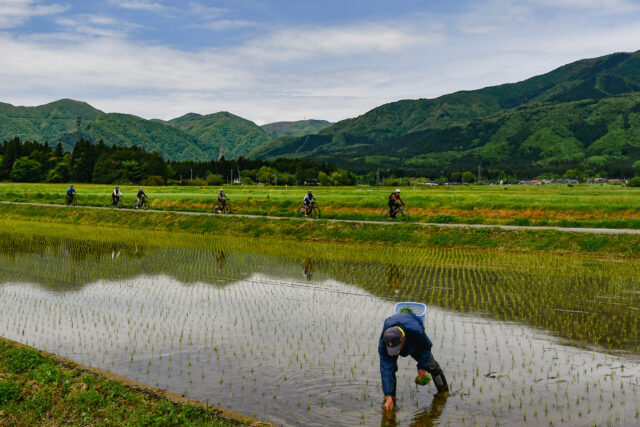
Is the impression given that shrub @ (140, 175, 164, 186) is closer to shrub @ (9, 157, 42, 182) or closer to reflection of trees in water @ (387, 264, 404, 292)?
shrub @ (9, 157, 42, 182)

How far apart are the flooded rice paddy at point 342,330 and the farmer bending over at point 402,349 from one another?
33 centimetres

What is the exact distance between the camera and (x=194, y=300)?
54.9 feet

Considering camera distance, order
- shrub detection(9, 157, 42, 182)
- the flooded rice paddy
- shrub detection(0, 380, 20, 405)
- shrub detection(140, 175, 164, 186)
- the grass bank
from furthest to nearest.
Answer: shrub detection(140, 175, 164, 186)
shrub detection(9, 157, 42, 182)
the grass bank
the flooded rice paddy
shrub detection(0, 380, 20, 405)

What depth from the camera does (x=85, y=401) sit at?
8.60 metres

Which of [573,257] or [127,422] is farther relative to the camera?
[573,257]

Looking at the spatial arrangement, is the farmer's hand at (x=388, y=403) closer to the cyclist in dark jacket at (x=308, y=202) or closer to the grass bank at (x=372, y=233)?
the grass bank at (x=372, y=233)

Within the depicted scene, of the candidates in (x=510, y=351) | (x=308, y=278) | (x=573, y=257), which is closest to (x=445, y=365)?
(x=510, y=351)

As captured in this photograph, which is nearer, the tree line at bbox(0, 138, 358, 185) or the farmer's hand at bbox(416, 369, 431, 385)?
the farmer's hand at bbox(416, 369, 431, 385)

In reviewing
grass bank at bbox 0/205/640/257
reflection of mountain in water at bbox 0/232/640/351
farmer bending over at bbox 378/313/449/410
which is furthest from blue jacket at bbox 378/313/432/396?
grass bank at bbox 0/205/640/257

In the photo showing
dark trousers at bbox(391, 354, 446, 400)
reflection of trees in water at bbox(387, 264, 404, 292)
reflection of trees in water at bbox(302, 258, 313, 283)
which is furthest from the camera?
reflection of trees in water at bbox(302, 258, 313, 283)

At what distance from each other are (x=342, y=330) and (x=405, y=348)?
454 cm

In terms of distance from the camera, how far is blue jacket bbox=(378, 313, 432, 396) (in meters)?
8.59

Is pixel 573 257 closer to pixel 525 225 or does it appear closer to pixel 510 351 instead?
pixel 525 225

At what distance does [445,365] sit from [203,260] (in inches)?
674
